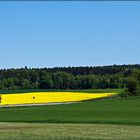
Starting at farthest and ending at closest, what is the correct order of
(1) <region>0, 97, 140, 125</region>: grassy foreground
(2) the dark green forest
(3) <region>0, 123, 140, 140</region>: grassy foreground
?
1. (2) the dark green forest
2. (1) <region>0, 97, 140, 125</region>: grassy foreground
3. (3) <region>0, 123, 140, 140</region>: grassy foreground

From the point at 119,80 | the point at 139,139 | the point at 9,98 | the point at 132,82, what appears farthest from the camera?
the point at 119,80

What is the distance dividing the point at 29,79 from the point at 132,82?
6462 centimetres

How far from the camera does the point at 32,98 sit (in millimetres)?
102250

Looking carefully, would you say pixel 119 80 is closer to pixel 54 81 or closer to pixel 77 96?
pixel 54 81

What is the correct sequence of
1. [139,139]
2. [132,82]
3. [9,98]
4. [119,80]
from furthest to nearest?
[119,80], [132,82], [9,98], [139,139]

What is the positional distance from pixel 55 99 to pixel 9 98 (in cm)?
958

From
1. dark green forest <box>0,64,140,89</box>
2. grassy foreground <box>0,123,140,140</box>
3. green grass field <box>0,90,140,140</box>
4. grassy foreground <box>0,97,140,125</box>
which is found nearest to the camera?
grassy foreground <box>0,123,140,140</box>

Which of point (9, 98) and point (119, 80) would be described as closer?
point (9, 98)

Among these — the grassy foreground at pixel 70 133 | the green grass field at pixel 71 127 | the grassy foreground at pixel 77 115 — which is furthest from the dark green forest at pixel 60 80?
the grassy foreground at pixel 70 133

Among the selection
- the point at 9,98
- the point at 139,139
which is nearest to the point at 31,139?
the point at 139,139

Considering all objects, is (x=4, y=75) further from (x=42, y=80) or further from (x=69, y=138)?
(x=69, y=138)

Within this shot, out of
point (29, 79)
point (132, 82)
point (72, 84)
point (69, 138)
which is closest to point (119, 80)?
point (72, 84)

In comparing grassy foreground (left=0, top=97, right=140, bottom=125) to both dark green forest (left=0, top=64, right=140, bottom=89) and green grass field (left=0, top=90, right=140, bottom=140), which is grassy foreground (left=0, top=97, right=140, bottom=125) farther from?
dark green forest (left=0, top=64, right=140, bottom=89)

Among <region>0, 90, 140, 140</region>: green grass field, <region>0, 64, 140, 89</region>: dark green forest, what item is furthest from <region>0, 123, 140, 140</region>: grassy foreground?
<region>0, 64, 140, 89</region>: dark green forest
